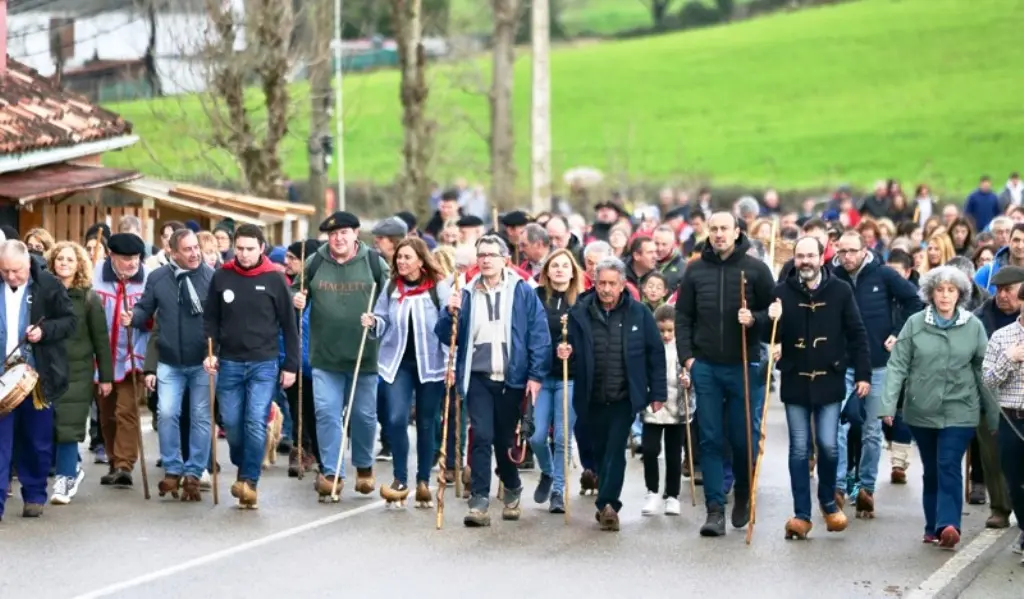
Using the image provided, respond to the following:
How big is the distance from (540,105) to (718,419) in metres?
22.6

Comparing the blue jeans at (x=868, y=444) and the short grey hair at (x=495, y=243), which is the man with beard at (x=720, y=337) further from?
the short grey hair at (x=495, y=243)

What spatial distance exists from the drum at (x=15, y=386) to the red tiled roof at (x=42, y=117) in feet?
25.0

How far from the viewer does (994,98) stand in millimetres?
71375

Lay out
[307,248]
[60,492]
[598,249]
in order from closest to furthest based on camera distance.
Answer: [60,492], [598,249], [307,248]

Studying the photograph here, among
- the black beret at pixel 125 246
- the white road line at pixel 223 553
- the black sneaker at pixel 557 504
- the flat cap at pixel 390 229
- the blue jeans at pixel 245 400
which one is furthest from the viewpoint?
the flat cap at pixel 390 229

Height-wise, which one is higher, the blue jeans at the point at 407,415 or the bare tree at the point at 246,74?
the bare tree at the point at 246,74

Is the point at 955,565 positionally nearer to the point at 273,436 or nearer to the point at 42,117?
the point at 273,436

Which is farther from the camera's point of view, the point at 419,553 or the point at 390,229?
the point at 390,229

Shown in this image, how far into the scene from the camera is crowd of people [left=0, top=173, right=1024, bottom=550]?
13.8m

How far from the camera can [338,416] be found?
15.3m

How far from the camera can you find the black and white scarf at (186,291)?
15.3m

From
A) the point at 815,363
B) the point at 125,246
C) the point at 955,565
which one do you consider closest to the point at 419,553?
the point at 815,363

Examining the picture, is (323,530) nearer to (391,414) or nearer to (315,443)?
(391,414)

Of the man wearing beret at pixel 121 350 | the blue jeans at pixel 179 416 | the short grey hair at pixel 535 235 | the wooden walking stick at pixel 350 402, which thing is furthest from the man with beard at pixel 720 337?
the man wearing beret at pixel 121 350
